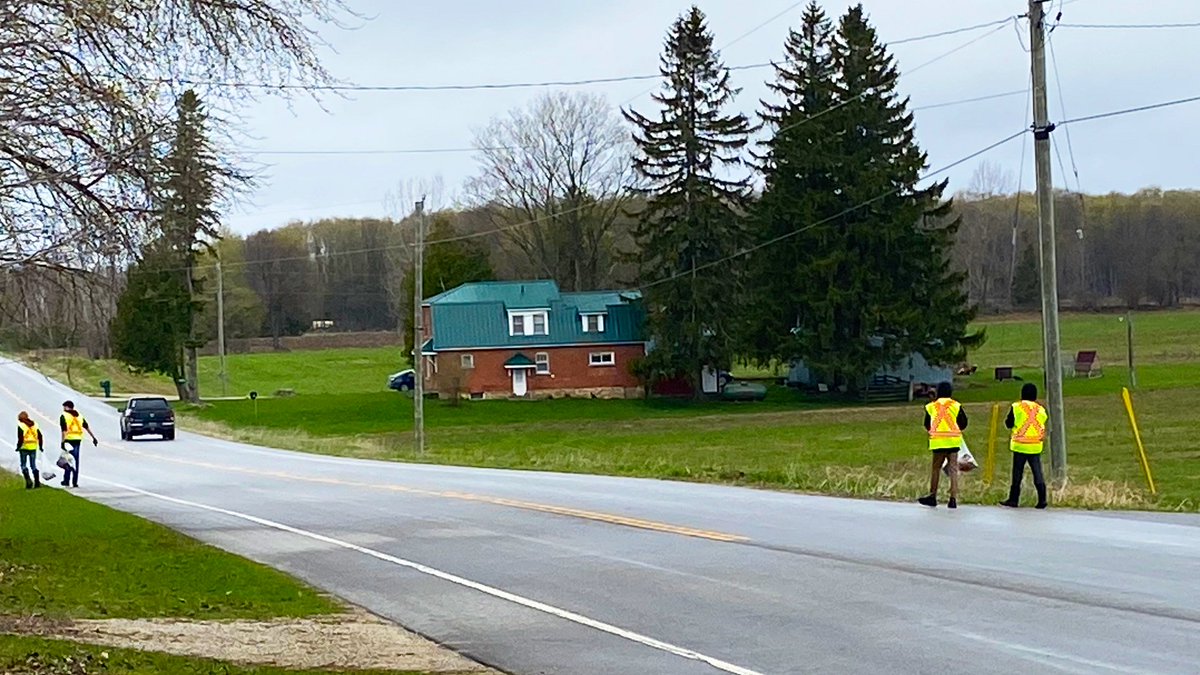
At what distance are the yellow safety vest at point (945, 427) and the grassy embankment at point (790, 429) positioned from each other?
1.83 metres

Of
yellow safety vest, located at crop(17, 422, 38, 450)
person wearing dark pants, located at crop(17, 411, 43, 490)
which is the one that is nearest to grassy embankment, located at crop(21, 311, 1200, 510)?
person wearing dark pants, located at crop(17, 411, 43, 490)

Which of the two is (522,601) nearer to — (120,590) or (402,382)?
(120,590)

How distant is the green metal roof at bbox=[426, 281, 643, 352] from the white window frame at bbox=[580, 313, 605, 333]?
176mm

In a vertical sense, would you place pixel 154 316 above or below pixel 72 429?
above

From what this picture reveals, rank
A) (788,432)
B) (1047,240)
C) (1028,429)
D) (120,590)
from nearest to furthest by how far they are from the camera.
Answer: (120,590), (1028,429), (1047,240), (788,432)

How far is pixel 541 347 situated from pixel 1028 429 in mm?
60036

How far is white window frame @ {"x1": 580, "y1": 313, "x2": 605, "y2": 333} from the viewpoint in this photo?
79.8 meters

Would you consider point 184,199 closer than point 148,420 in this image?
Yes

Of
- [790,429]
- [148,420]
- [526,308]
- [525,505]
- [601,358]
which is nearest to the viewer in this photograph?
[525,505]

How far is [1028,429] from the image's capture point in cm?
2036

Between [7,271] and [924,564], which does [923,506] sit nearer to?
[924,564]

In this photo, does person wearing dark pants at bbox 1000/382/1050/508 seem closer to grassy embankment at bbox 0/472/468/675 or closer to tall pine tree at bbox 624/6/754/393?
grassy embankment at bbox 0/472/468/675

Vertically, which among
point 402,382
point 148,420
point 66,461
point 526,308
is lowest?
point 66,461

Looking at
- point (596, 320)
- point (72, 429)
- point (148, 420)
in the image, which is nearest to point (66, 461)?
point (72, 429)
